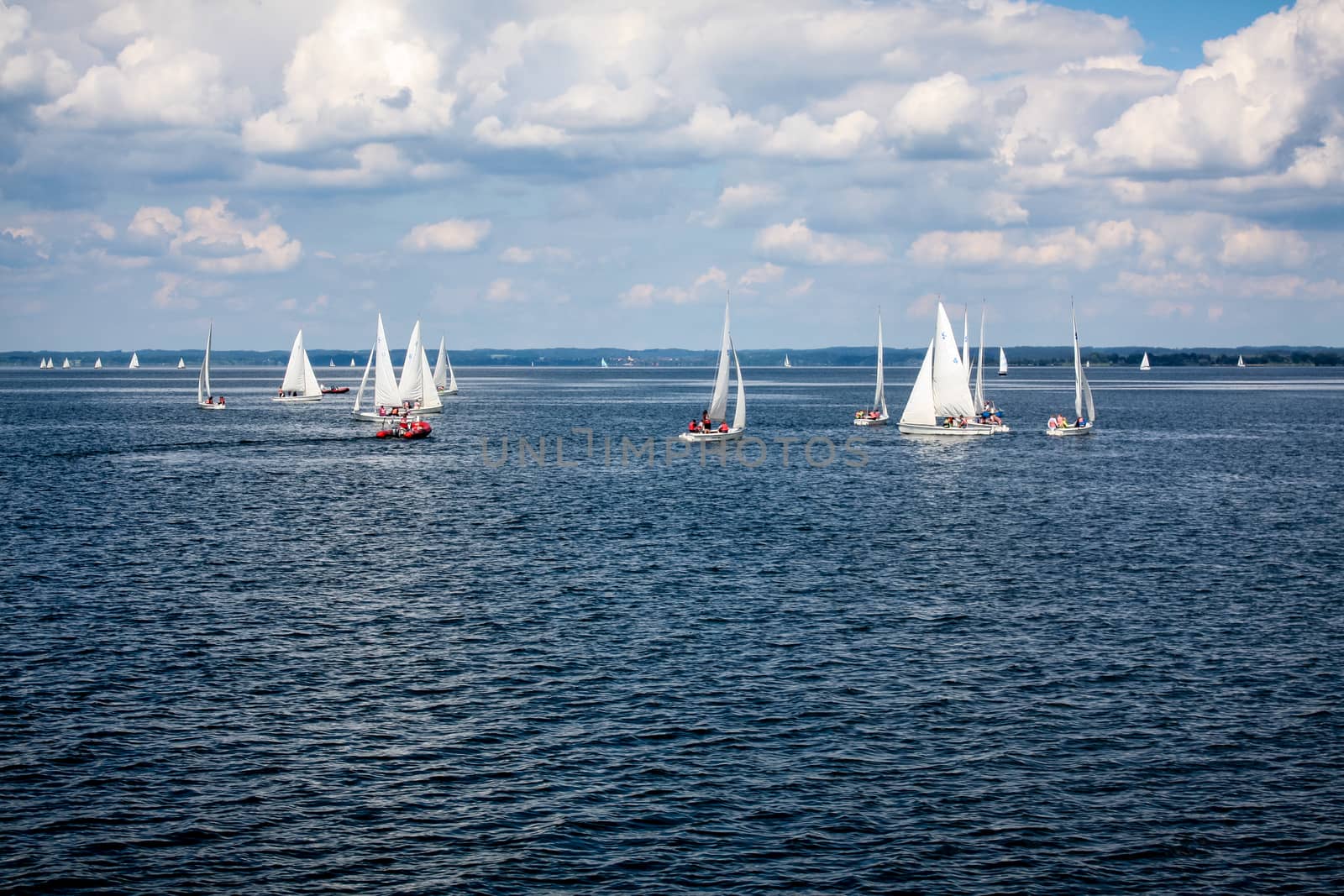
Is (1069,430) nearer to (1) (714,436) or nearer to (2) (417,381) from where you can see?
(1) (714,436)

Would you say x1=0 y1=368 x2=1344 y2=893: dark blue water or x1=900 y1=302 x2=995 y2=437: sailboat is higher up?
x1=900 y1=302 x2=995 y2=437: sailboat

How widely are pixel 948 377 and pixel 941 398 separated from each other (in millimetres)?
3458

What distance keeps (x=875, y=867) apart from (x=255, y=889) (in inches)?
474

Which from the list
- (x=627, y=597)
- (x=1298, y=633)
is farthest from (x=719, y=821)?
(x=1298, y=633)

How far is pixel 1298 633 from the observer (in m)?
42.5

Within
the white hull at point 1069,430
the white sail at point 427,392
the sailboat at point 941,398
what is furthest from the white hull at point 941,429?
the white sail at point 427,392

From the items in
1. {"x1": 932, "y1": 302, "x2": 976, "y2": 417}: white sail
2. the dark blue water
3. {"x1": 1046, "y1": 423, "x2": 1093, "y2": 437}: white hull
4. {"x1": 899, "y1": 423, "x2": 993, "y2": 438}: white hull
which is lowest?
the dark blue water

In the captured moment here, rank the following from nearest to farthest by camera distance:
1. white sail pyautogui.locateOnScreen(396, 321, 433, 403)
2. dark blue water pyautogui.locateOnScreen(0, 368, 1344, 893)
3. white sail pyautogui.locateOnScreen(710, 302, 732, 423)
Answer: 1. dark blue water pyautogui.locateOnScreen(0, 368, 1344, 893)
2. white sail pyautogui.locateOnScreen(710, 302, 732, 423)
3. white sail pyautogui.locateOnScreen(396, 321, 433, 403)

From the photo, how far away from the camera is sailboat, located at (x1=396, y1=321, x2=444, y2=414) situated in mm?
144875

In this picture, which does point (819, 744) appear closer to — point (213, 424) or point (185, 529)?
point (185, 529)

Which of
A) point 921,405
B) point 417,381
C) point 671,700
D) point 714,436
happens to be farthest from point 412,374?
point 671,700

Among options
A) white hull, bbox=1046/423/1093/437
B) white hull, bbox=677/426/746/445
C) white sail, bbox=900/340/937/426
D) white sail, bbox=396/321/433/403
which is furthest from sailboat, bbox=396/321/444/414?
white hull, bbox=1046/423/1093/437

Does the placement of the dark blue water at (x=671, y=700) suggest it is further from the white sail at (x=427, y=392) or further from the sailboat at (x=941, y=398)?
the white sail at (x=427, y=392)

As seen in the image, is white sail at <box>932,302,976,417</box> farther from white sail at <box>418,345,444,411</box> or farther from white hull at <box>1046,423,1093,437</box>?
white sail at <box>418,345,444,411</box>
